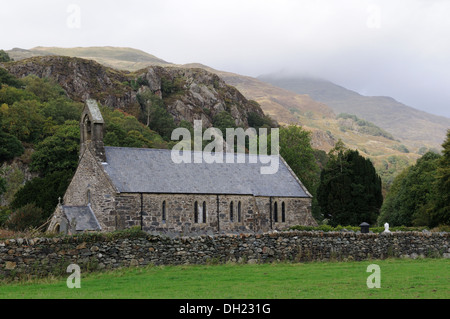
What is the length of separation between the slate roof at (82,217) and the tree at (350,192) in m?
27.6

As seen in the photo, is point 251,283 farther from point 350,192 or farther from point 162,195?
point 350,192

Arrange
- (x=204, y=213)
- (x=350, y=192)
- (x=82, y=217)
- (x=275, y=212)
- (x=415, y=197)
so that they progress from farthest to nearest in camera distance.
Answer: (x=350, y=192), (x=415, y=197), (x=275, y=212), (x=204, y=213), (x=82, y=217)

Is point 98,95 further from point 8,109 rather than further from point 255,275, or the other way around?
point 255,275

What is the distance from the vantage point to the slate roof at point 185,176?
143ft

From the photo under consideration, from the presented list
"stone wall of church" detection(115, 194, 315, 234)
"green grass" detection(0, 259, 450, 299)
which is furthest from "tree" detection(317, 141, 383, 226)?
"green grass" detection(0, 259, 450, 299)

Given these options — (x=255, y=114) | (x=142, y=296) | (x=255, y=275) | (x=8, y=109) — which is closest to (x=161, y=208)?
(x=255, y=275)

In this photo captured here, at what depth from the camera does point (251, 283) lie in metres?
19.5

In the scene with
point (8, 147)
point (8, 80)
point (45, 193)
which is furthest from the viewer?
point (8, 80)

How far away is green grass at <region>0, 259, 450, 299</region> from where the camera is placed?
1658cm

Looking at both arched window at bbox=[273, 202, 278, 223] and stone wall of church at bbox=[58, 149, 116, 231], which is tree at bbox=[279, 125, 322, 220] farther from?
stone wall of church at bbox=[58, 149, 116, 231]

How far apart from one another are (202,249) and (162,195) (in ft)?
60.8

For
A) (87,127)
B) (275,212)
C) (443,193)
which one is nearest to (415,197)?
(443,193)

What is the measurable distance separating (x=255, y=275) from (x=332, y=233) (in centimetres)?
789

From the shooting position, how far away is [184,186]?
4553 cm
